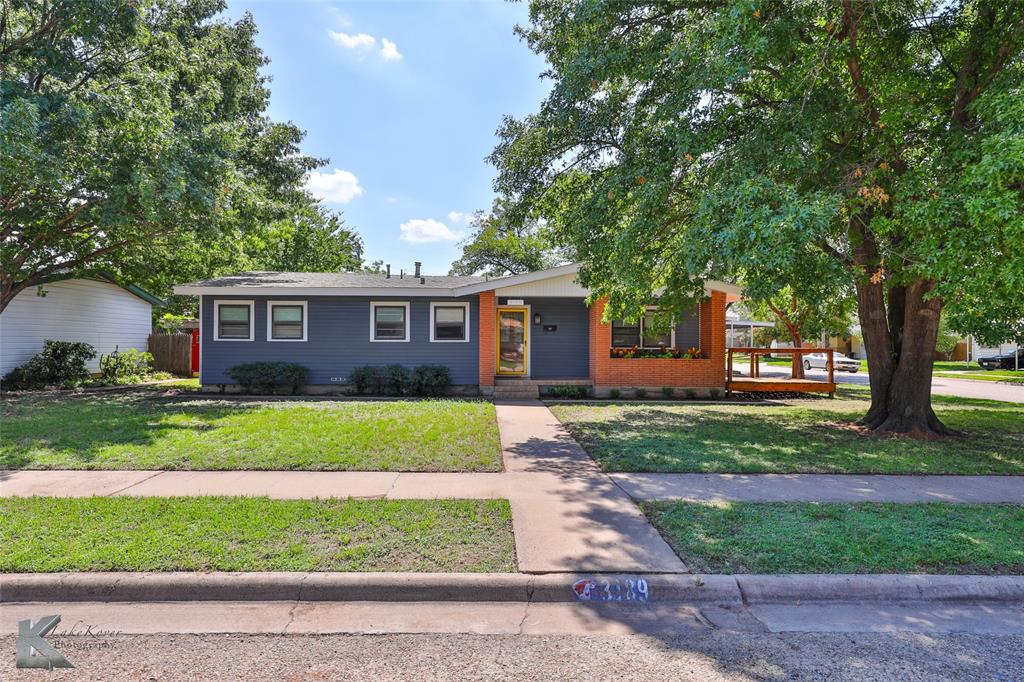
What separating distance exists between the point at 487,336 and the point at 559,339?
2.17 m

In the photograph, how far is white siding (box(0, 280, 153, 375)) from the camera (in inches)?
574

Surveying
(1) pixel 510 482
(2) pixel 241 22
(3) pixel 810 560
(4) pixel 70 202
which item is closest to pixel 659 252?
(1) pixel 510 482

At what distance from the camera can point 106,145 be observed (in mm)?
10297

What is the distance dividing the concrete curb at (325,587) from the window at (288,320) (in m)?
11.2

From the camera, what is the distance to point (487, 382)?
1395 cm

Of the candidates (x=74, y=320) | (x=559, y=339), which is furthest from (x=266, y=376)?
(x=74, y=320)

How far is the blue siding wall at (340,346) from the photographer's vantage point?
14.0m

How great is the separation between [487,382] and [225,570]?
10509 mm

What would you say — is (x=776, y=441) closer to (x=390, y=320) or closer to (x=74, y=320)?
(x=390, y=320)

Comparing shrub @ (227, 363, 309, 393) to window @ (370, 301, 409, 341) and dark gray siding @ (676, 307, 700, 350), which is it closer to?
window @ (370, 301, 409, 341)

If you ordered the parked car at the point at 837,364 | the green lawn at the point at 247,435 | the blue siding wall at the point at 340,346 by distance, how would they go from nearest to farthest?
the green lawn at the point at 247,435 → the blue siding wall at the point at 340,346 → the parked car at the point at 837,364

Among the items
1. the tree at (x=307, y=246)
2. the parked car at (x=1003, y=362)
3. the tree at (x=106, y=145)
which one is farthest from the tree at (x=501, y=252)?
the parked car at (x=1003, y=362)

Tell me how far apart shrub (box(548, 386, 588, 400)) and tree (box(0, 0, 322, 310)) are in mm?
8903

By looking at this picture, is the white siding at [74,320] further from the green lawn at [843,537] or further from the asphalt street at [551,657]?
the green lawn at [843,537]
